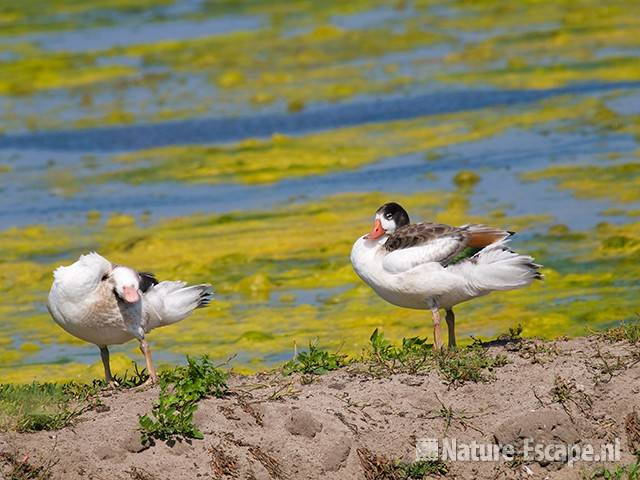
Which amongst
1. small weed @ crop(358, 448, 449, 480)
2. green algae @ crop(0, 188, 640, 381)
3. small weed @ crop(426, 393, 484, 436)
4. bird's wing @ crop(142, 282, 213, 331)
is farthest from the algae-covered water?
small weed @ crop(358, 448, 449, 480)

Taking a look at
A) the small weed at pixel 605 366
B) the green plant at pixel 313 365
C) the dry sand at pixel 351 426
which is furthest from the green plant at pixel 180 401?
the small weed at pixel 605 366

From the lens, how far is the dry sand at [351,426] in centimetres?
764

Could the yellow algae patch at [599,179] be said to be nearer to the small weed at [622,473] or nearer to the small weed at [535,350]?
the small weed at [535,350]

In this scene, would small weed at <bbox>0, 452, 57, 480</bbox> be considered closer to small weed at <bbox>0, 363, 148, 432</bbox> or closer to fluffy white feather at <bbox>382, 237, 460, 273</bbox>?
small weed at <bbox>0, 363, 148, 432</bbox>

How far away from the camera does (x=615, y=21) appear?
24094 mm

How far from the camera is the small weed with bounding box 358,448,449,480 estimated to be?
309 inches

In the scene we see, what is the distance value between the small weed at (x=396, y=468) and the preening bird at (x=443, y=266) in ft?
4.72

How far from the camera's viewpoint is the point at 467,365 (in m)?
8.44

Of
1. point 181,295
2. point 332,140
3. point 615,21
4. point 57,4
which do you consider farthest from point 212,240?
point 57,4

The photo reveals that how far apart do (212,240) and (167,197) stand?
233 cm

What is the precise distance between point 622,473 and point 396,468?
1.32 metres

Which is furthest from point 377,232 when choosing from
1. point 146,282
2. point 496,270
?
point 146,282

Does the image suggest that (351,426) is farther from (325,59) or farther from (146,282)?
(325,59)

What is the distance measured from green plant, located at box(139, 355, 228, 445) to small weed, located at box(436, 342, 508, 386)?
1.42 m
